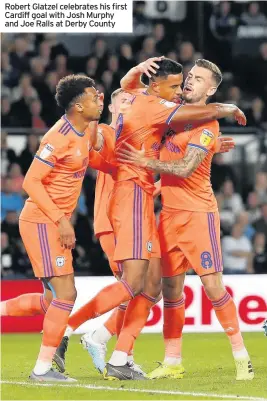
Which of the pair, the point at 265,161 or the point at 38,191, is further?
the point at 265,161

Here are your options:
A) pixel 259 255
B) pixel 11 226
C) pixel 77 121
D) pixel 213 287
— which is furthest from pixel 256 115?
pixel 77 121

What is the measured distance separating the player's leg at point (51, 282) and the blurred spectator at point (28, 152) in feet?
19.6

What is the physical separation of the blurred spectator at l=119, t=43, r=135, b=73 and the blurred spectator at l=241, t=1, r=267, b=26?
1.84 metres

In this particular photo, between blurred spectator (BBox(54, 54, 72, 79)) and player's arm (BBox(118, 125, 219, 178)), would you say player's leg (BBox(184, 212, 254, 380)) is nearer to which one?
player's arm (BBox(118, 125, 219, 178))

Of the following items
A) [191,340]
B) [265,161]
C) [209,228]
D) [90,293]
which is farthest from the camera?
[265,161]

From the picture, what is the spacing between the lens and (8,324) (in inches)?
429

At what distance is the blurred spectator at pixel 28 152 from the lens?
1304cm

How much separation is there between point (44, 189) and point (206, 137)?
118cm

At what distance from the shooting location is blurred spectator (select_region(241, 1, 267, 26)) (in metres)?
15.3

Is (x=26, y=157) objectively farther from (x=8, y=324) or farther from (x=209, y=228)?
(x=209, y=228)

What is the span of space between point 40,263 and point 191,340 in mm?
3551

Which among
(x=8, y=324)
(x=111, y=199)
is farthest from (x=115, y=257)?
(x=8, y=324)

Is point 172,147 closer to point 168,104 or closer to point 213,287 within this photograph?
point 168,104

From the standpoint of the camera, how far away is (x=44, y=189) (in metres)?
7.02
